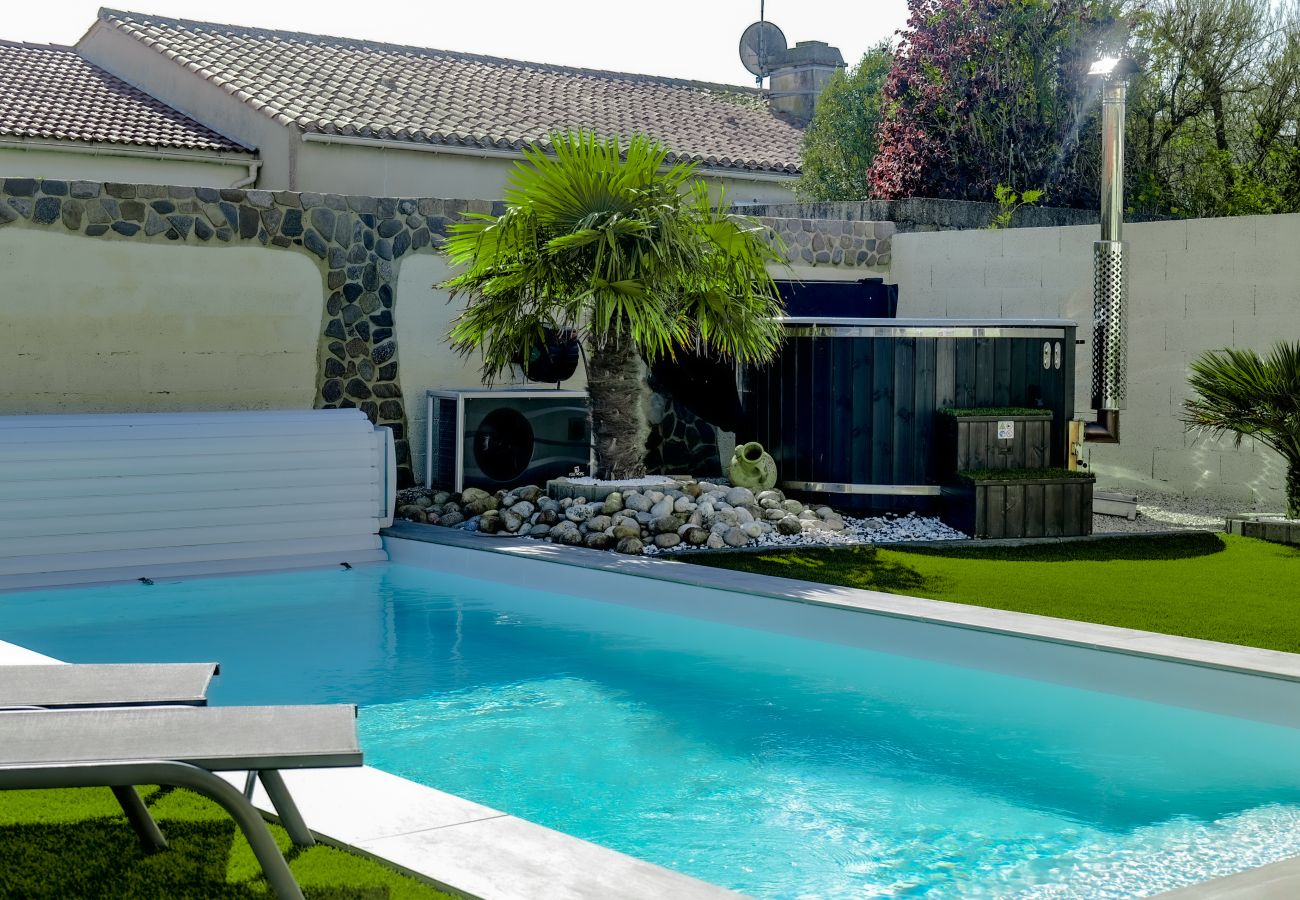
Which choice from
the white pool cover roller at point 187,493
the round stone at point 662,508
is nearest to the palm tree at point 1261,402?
the round stone at point 662,508

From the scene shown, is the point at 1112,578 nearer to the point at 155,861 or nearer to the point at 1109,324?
the point at 1109,324

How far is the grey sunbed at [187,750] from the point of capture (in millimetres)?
2920

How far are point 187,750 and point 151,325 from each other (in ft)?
25.6

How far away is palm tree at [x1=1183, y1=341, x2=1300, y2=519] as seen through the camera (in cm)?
966

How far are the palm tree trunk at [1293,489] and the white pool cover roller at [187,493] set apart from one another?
5895 millimetres

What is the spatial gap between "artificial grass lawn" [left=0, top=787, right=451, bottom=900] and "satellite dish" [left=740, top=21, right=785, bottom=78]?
2785 cm

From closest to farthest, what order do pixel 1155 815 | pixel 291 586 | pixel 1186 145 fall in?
pixel 1155 815, pixel 291 586, pixel 1186 145

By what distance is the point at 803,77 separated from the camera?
27781 mm

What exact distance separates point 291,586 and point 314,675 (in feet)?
7.84

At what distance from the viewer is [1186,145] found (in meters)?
19.6

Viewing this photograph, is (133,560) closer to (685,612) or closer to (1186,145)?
(685,612)

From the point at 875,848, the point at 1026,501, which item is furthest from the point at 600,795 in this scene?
the point at 1026,501

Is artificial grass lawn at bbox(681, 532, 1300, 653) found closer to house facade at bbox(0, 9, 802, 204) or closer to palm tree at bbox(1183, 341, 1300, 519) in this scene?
palm tree at bbox(1183, 341, 1300, 519)

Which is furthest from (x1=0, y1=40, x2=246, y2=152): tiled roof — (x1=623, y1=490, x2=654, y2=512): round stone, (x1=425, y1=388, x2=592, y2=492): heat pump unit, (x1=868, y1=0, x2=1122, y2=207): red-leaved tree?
(x1=623, y1=490, x2=654, y2=512): round stone
